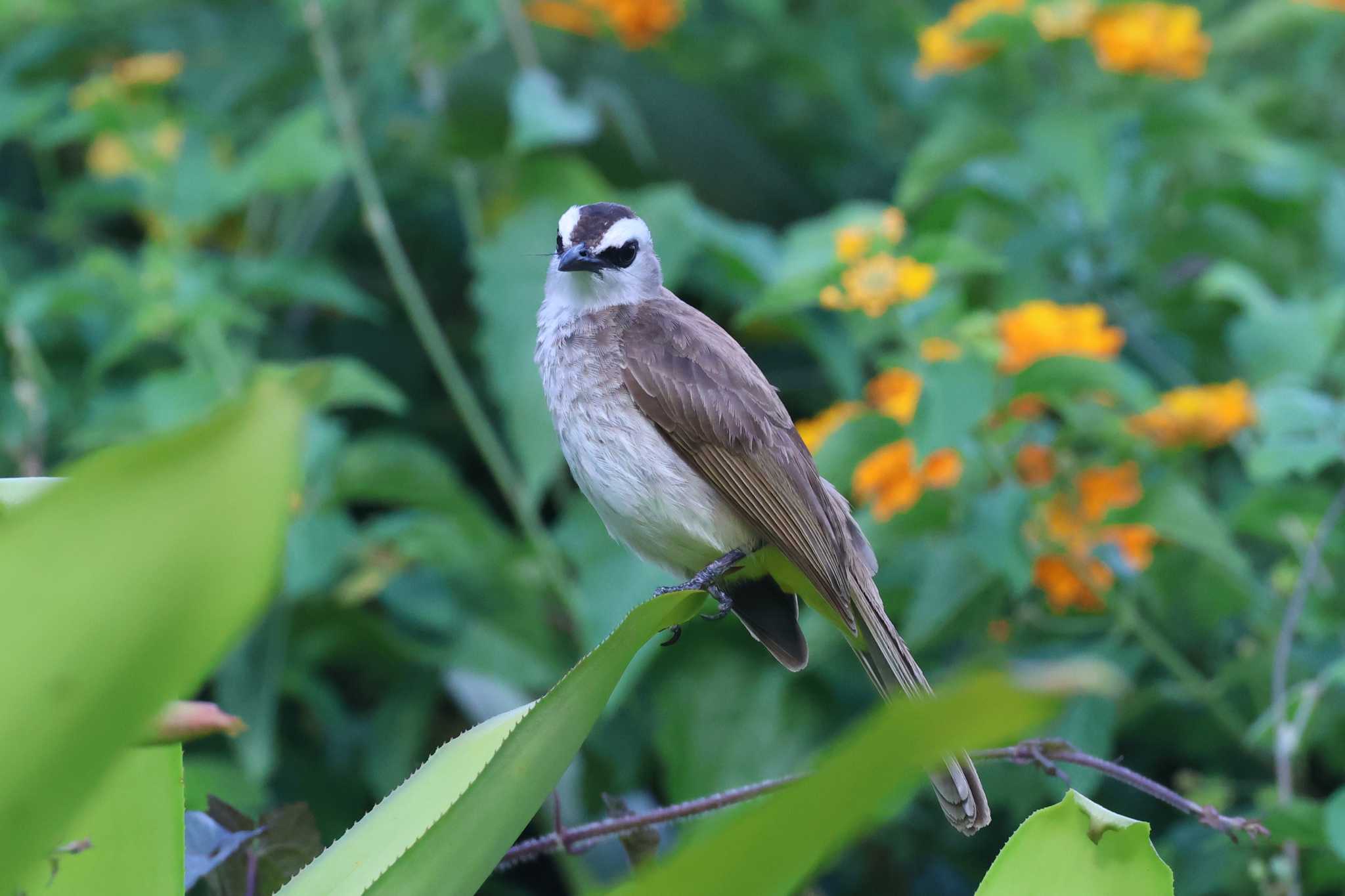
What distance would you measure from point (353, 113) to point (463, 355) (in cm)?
58

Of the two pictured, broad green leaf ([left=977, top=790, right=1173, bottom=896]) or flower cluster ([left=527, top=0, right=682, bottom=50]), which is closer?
broad green leaf ([left=977, top=790, right=1173, bottom=896])

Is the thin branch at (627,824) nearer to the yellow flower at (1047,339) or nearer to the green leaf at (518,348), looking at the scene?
the yellow flower at (1047,339)

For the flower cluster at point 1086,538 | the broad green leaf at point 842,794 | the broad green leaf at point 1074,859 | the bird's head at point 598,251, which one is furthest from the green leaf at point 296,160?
the broad green leaf at point 842,794

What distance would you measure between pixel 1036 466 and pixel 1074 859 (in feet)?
4.34

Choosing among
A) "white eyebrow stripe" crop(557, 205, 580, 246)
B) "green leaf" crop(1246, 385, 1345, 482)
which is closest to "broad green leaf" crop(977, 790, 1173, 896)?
"white eyebrow stripe" crop(557, 205, 580, 246)

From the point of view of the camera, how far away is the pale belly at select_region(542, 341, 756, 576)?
166 cm

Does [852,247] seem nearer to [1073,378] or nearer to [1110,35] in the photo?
[1073,378]

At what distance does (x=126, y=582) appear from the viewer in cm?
61

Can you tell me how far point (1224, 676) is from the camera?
7.23 feet

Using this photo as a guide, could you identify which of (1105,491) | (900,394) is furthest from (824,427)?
(1105,491)

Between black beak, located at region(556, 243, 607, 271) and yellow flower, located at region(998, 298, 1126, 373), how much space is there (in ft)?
2.40

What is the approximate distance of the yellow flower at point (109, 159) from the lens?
124 inches

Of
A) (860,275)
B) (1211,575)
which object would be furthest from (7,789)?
(1211,575)

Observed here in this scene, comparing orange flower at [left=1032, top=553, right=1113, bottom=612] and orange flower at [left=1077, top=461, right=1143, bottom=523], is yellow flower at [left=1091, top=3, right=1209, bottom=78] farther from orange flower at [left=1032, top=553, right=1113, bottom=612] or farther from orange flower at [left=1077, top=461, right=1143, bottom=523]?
orange flower at [left=1032, top=553, right=1113, bottom=612]
